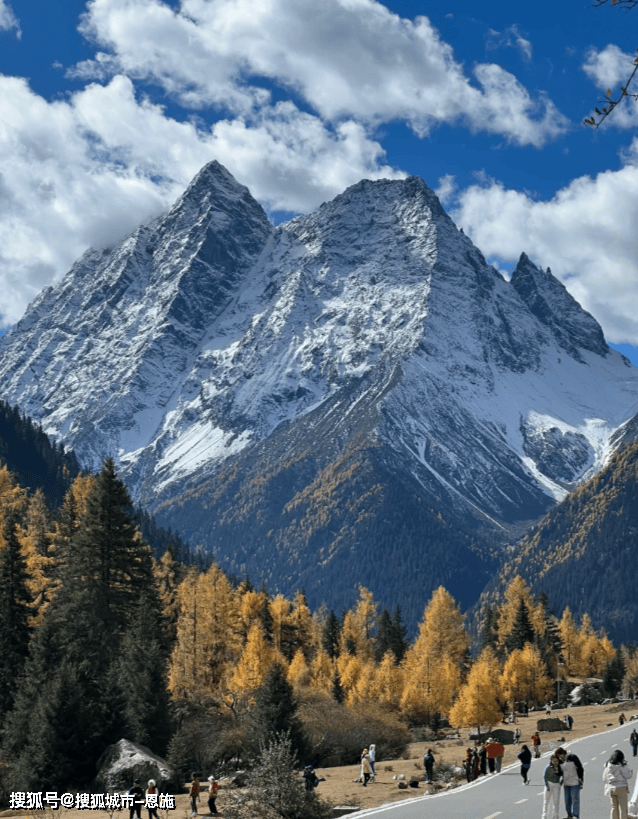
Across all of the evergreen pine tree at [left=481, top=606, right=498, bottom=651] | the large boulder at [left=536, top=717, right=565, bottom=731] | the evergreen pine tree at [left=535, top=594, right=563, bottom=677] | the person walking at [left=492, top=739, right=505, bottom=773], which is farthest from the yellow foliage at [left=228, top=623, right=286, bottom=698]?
the evergreen pine tree at [left=481, top=606, right=498, bottom=651]

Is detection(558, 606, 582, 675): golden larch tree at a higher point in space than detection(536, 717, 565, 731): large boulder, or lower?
higher

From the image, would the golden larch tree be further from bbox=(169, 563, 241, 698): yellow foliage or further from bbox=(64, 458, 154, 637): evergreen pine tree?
bbox=(64, 458, 154, 637): evergreen pine tree

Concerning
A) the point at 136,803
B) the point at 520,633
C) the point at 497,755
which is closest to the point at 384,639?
the point at 520,633

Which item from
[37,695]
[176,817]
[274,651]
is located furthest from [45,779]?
[274,651]

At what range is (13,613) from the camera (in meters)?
51.4

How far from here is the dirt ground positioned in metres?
35.9

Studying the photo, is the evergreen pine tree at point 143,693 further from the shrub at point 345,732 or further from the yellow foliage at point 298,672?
the yellow foliage at point 298,672

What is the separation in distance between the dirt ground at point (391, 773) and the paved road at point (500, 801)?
3217mm

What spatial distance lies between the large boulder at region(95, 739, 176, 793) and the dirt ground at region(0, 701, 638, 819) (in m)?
1.24

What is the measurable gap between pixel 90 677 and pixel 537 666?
76035 millimetres

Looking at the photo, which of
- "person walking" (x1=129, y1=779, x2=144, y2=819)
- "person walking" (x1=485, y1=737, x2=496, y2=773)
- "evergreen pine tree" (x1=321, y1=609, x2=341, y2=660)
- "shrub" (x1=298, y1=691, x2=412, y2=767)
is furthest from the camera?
"evergreen pine tree" (x1=321, y1=609, x2=341, y2=660)

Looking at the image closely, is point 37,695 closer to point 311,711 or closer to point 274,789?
point 274,789

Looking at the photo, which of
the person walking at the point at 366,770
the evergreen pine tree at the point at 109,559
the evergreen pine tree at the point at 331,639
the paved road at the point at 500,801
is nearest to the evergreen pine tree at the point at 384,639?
the evergreen pine tree at the point at 331,639

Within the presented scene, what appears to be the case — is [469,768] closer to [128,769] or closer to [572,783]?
[572,783]
